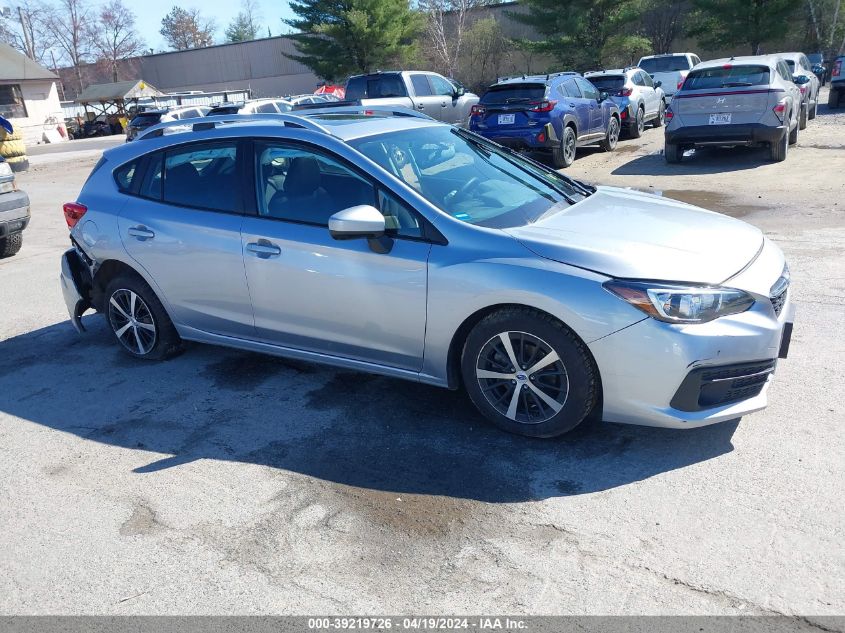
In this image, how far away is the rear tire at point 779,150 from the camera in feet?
41.8

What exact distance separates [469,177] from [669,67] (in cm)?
2200

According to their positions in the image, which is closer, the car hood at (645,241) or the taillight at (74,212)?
the car hood at (645,241)

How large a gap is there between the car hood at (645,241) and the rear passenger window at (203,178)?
1.99 metres

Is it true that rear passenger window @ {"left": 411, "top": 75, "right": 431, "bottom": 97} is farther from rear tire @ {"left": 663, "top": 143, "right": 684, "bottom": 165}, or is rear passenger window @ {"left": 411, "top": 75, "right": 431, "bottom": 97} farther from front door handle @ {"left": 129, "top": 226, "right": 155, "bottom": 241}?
front door handle @ {"left": 129, "top": 226, "right": 155, "bottom": 241}

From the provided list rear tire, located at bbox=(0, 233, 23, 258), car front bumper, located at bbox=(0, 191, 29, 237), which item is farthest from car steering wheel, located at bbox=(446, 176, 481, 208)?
rear tire, located at bbox=(0, 233, 23, 258)

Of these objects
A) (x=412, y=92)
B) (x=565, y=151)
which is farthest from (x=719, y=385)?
(x=412, y=92)

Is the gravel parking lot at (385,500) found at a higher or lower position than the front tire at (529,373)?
lower

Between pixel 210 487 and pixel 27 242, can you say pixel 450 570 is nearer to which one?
pixel 210 487

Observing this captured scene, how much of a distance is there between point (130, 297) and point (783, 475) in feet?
14.7

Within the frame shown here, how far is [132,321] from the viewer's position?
5.58 meters

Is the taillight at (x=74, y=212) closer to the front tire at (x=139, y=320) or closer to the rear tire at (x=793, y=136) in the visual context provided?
the front tire at (x=139, y=320)

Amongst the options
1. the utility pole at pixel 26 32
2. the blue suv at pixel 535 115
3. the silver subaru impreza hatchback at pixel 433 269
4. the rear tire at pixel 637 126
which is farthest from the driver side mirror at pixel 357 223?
the utility pole at pixel 26 32

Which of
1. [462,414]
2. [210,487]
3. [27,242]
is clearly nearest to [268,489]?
[210,487]

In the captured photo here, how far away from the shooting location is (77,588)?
314cm
